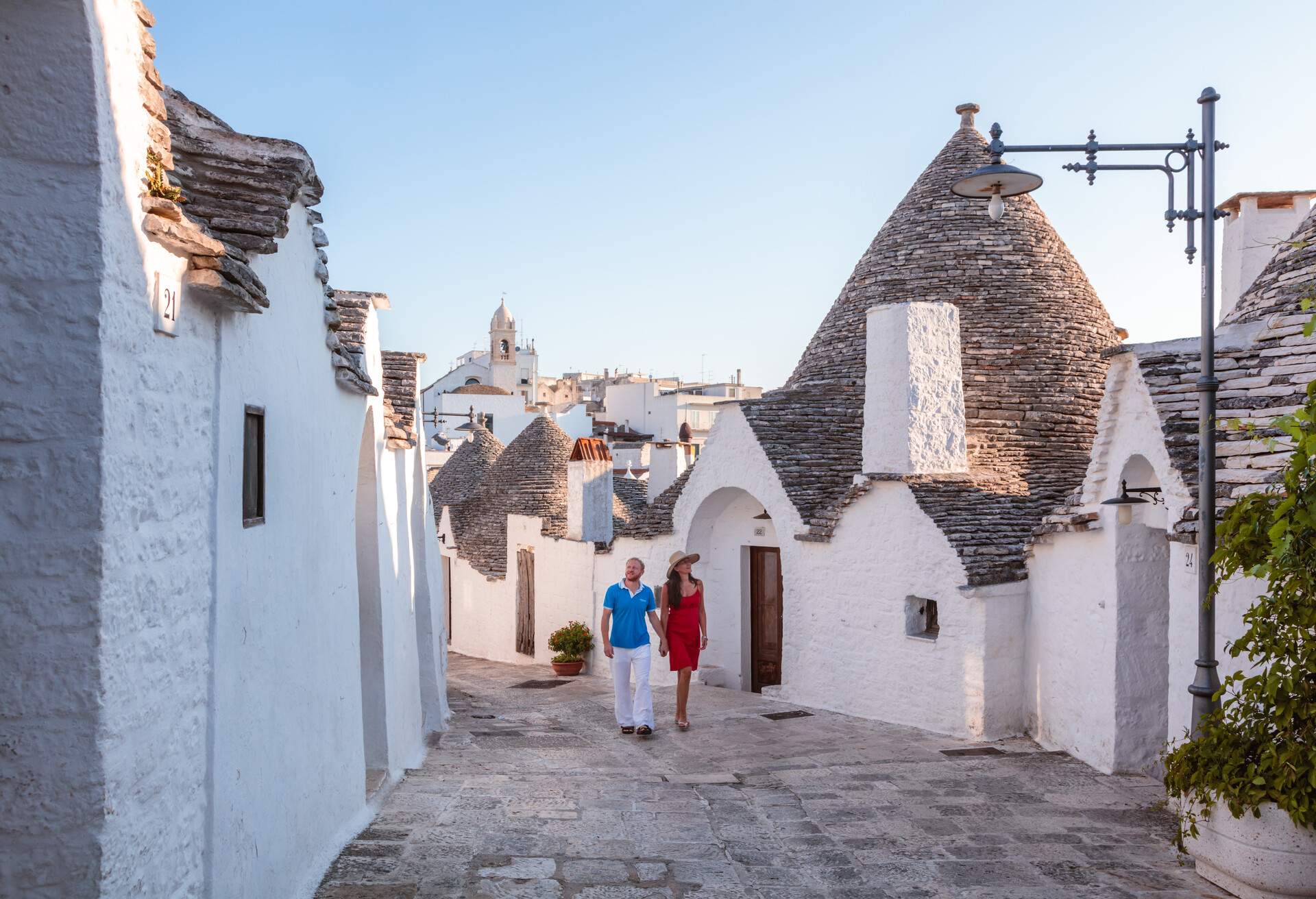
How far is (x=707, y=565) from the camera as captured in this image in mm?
15461

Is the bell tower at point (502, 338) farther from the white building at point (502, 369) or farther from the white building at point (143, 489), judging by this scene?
the white building at point (143, 489)

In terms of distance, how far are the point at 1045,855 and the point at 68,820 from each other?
16.2 ft

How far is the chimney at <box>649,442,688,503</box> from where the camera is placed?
2472cm

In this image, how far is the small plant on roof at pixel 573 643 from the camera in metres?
18.2

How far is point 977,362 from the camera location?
13.7 meters

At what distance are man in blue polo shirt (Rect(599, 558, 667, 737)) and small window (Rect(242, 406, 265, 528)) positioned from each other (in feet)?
15.1

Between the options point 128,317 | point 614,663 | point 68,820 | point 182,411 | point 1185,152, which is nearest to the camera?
point 68,820

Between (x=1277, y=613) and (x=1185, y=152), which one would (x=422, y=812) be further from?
(x=1185, y=152)

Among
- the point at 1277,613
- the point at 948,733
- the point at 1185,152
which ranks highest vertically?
the point at 1185,152

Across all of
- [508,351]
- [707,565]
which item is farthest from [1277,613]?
[508,351]

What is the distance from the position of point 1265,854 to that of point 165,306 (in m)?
5.26

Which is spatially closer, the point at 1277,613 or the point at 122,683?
the point at 122,683

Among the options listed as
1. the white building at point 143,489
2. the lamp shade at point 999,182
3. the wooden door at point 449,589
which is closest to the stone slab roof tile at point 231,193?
the white building at point 143,489

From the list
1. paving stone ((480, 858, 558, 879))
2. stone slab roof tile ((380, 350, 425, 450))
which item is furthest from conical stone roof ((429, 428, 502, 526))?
paving stone ((480, 858, 558, 879))
